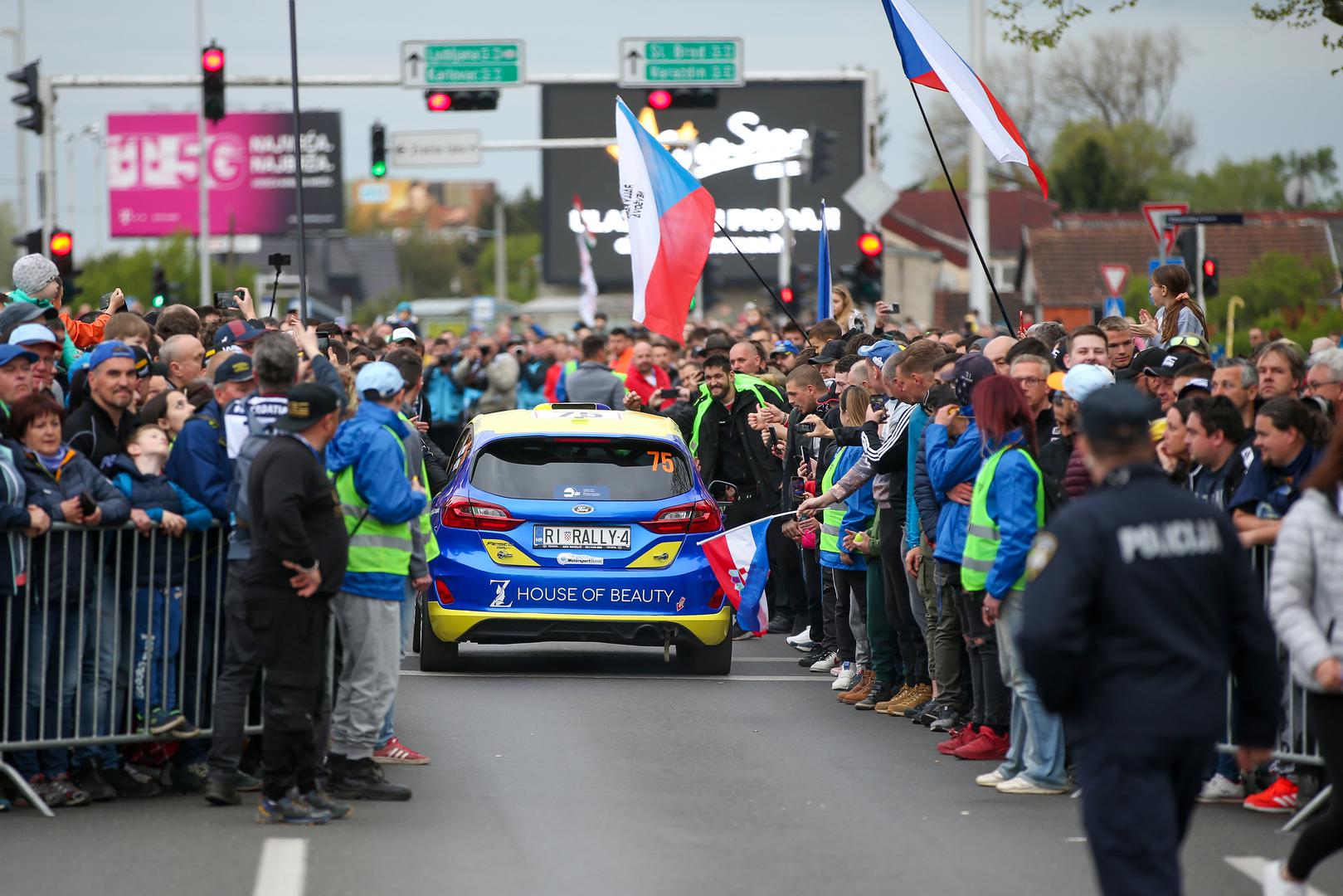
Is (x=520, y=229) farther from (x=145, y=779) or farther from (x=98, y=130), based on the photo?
(x=145, y=779)

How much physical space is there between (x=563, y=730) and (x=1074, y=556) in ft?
18.5

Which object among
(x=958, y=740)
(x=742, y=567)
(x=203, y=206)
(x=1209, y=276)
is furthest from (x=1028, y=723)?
(x=203, y=206)

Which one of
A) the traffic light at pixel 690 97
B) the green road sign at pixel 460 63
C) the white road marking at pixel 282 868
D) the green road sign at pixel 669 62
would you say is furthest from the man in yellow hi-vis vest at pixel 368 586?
the green road sign at pixel 669 62

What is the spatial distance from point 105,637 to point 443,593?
144 inches

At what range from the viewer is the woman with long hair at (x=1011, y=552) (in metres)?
8.84

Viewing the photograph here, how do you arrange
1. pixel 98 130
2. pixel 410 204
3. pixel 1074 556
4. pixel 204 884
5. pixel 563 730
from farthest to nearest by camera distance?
pixel 410 204 < pixel 98 130 < pixel 563 730 < pixel 204 884 < pixel 1074 556

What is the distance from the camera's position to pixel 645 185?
15211mm

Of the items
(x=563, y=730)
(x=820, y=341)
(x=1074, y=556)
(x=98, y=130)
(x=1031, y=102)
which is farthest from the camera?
(x=1031, y=102)

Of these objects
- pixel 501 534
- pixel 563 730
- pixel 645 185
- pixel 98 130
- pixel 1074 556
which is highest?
pixel 98 130

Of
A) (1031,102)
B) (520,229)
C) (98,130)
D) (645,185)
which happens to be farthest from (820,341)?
(520,229)

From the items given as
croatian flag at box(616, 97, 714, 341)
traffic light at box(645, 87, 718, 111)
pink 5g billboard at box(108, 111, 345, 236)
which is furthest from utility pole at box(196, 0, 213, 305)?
croatian flag at box(616, 97, 714, 341)

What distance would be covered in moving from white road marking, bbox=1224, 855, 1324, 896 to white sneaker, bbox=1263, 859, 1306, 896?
559 mm

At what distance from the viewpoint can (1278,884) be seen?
655 cm

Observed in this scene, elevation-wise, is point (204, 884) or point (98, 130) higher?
point (98, 130)
